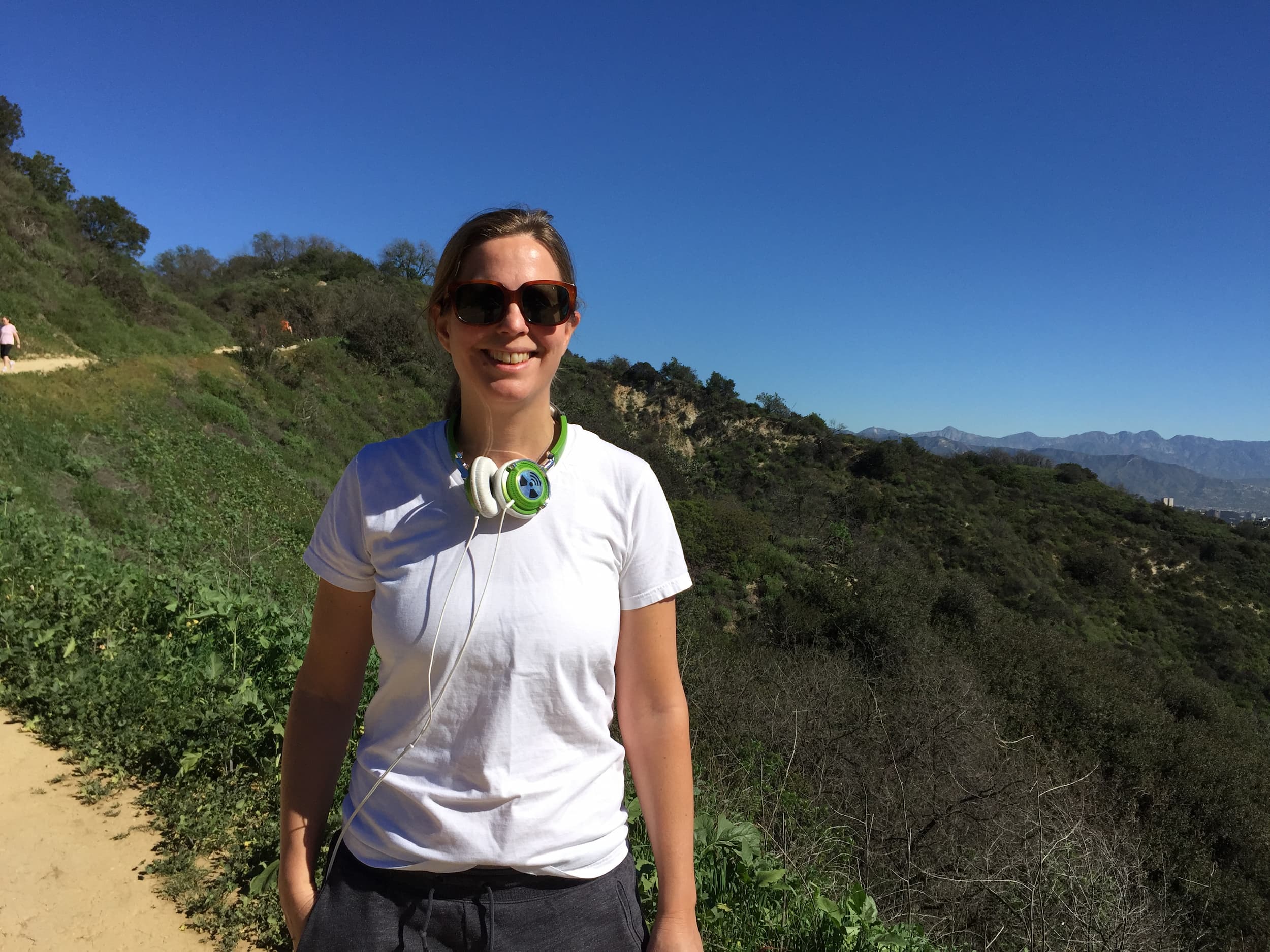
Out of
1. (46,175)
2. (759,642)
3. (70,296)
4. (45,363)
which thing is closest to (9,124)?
(46,175)

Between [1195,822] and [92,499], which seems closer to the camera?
[92,499]

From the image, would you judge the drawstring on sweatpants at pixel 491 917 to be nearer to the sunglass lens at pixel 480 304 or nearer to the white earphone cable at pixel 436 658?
the white earphone cable at pixel 436 658

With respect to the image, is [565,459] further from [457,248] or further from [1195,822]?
[1195,822]

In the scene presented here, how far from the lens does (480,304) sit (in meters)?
1.22

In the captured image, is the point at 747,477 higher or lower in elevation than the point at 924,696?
higher

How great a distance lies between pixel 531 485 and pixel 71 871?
3.23 meters

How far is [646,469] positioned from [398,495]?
0.38 m

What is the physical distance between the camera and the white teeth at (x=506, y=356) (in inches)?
46.6

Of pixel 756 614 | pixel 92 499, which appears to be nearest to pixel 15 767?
pixel 92 499

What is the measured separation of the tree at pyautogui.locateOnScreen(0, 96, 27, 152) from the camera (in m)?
25.9

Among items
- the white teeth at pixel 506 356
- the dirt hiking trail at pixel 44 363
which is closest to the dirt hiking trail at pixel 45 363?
the dirt hiking trail at pixel 44 363

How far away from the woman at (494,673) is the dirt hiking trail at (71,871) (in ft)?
7.50

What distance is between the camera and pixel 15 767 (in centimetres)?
350

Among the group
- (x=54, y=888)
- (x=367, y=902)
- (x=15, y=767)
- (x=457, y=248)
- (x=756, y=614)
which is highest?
(x=457, y=248)
